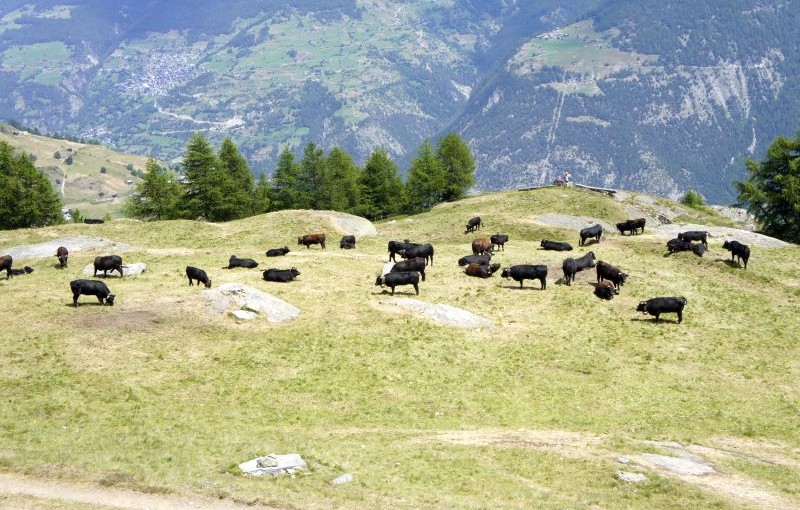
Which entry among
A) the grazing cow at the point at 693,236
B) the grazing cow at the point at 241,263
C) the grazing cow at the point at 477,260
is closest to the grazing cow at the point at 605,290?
the grazing cow at the point at 477,260

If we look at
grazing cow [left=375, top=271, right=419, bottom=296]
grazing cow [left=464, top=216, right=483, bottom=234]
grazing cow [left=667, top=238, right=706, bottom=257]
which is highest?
grazing cow [left=464, top=216, right=483, bottom=234]

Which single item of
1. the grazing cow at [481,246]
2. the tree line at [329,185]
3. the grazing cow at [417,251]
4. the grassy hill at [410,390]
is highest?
the tree line at [329,185]

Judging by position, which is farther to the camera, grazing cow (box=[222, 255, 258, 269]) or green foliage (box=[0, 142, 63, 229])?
green foliage (box=[0, 142, 63, 229])

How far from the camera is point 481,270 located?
168 ft

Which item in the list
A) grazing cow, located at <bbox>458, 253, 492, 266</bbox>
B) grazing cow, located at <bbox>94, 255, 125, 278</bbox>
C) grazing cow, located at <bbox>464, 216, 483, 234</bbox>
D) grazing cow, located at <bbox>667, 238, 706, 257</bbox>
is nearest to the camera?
grazing cow, located at <bbox>94, 255, 125, 278</bbox>

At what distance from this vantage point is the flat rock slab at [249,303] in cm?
3900

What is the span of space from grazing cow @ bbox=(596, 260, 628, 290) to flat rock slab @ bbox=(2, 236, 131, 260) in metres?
42.3

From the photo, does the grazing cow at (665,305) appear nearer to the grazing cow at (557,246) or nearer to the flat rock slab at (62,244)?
the grazing cow at (557,246)

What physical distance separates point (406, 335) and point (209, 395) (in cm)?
1190

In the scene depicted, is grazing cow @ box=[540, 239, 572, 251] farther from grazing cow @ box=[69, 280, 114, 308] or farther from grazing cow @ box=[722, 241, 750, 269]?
grazing cow @ box=[69, 280, 114, 308]

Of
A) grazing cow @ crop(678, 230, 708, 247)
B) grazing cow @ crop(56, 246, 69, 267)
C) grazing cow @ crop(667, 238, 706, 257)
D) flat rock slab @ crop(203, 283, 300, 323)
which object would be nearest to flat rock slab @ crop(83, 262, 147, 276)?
grazing cow @ crop(56, 246, 69, 267)

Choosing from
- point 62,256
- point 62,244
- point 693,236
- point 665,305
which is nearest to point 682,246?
point 693,236

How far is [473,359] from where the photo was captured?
118ft

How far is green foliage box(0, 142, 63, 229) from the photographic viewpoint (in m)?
91.7
